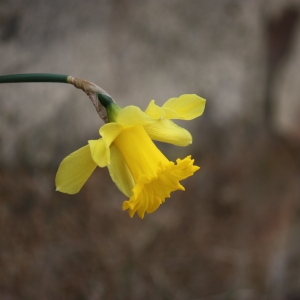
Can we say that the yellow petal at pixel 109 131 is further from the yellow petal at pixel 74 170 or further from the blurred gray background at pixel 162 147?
the blurred gray background at pixel 162 147

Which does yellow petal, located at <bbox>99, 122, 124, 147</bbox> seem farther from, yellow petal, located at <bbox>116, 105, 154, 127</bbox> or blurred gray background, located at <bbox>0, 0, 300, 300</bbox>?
blurred gray background, located at <bbox>0, 0, 300, 300</bbox>

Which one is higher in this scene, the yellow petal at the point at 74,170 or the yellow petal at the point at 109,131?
the yellow petal at the point at 109,131

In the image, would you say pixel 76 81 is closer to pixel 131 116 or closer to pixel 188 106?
pixel 131 116

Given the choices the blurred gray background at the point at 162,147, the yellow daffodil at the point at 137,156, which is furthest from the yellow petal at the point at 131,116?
the blurred gray background at the point at 162,147

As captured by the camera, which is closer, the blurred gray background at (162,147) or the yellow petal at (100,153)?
the yellow petal at (100,153)

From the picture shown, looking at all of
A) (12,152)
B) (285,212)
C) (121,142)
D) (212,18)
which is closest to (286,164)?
(285,212)

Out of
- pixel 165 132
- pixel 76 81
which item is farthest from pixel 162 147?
pixel 76 81

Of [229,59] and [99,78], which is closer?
[99,78]

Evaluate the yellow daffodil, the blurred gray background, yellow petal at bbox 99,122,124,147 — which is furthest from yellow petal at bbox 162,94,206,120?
the blurred gray background

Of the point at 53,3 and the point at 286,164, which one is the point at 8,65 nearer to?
the point at 53,3
